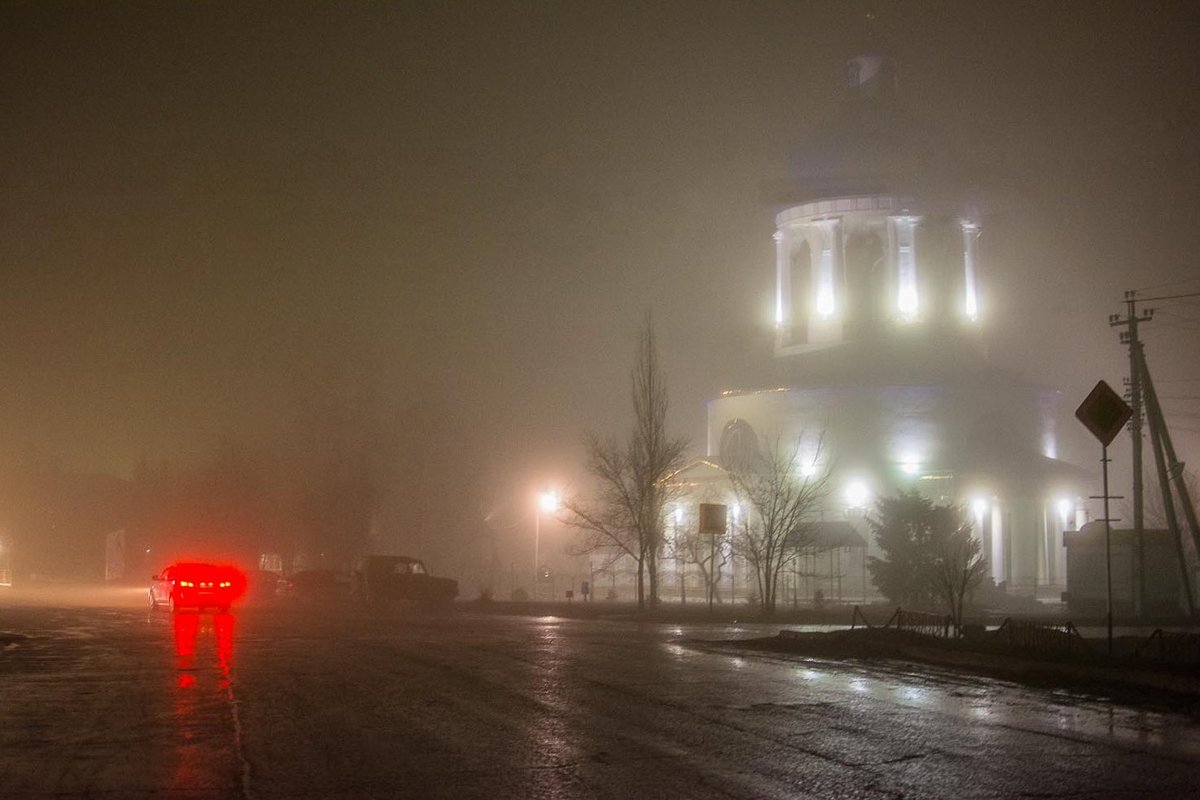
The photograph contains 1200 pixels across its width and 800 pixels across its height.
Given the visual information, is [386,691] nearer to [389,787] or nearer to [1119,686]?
[389,787]

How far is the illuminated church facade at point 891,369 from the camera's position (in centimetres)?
6744

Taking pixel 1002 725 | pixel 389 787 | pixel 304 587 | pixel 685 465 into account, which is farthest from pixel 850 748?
pixel 685 465

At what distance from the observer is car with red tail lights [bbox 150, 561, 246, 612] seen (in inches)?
1393

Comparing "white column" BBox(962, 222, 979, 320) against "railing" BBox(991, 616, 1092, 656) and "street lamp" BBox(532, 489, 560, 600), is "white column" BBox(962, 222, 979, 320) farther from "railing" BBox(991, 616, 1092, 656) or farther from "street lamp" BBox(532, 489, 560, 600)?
"railing" BBox(991, 616, 1092, 656)

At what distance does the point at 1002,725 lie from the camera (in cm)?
1316

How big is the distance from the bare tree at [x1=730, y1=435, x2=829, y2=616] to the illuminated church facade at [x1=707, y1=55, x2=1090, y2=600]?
4.46 feet

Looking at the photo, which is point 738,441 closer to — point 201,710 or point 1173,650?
point 1173,650

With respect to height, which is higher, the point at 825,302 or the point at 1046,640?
the point at 825,302

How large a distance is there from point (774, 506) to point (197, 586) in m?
20.6

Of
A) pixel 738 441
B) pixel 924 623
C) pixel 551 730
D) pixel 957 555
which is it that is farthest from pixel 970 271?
pixel 551 730

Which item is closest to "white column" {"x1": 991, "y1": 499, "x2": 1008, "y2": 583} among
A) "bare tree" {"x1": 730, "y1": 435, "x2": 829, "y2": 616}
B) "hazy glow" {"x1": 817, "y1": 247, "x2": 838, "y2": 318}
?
"bare tree" {"x1": 730, "y1": 435, "x2": 829, "y2": 616}

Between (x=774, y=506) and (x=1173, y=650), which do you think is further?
(x=774, y=506)

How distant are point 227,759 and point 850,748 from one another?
5226 mm

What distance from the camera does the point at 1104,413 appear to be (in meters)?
19.5
